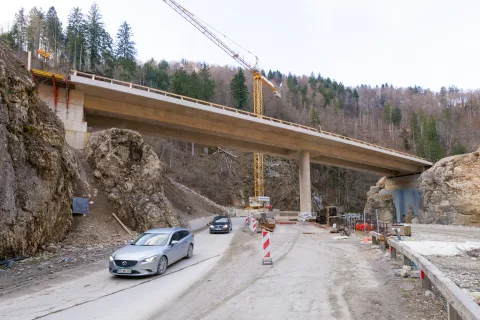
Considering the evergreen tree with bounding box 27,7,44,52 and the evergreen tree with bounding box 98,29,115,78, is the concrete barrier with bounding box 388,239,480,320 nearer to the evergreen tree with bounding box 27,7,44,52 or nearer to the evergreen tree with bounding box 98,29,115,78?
the evergreen tree with bounding box 98,29,115,78

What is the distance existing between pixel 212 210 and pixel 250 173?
27863 millimetres

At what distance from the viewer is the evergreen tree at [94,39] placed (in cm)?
7081

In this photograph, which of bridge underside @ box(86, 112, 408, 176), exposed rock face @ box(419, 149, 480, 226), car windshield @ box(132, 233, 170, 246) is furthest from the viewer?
exposed rock face @ box(419, 149, 480, 226)

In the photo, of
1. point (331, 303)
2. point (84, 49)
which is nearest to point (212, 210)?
point (331, 303)

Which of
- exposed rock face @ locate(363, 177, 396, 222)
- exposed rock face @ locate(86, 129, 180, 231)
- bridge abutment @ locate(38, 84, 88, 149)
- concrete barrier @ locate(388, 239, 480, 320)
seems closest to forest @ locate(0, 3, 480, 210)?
exposed rock face @ locate(363, 177, 396, 222)

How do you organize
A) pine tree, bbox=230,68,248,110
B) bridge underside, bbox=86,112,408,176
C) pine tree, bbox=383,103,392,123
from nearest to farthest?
bridge underside, bbox=86,112,408,176, pine tree, bbox=230,68,248,110, pine tree, bbox=383,103,392,123

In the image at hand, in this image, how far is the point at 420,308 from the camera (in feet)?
21.7

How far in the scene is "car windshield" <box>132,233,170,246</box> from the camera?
11.4m

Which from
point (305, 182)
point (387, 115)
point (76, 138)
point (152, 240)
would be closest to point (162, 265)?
point (152, 240)

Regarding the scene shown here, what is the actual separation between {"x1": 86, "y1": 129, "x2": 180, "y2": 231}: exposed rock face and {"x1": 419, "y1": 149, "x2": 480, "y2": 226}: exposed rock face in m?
33.0

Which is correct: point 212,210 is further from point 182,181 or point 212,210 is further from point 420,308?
point 420,308

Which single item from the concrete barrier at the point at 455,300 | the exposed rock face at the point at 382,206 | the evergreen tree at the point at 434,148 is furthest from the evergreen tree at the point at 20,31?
the evergreen tree at the point at 434,148

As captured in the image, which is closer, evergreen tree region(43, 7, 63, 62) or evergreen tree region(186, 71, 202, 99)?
evergreen tree region(186, 71, 202, 99)

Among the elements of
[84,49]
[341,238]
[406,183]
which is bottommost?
[341,238]
